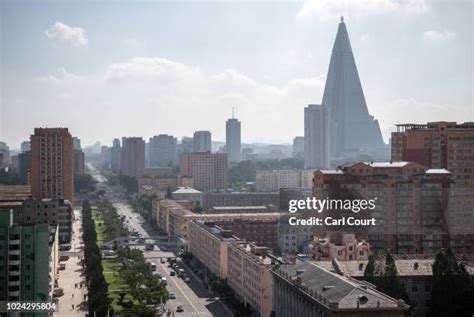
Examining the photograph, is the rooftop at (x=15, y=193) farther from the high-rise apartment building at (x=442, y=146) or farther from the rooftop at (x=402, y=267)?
the rooftop at (x=402, y=267)

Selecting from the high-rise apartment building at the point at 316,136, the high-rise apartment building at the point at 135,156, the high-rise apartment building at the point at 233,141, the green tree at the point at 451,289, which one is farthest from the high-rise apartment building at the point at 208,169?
the green tree at the point at 451,289

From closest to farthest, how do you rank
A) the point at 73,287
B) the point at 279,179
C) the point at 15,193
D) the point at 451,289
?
the point at 451,289 → the point at 73,287 → the point at 15,193 → the point at 279,179

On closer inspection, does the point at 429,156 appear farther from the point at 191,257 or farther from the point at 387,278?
the point at 387,278

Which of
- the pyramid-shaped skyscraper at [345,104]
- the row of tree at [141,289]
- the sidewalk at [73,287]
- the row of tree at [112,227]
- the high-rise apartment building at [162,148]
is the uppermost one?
the pyramid-shaped skyscraper at [345,104]

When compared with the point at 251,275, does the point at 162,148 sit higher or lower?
higher

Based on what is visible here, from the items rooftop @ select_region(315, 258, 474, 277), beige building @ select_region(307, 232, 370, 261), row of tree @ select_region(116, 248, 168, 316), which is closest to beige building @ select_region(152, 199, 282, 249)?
row of tree @ select_region(116, 248, 168, 316)

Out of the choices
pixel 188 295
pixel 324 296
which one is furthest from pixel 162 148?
pixel 324 296

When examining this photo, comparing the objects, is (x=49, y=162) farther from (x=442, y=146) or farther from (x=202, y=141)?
(x=202, y=141)
